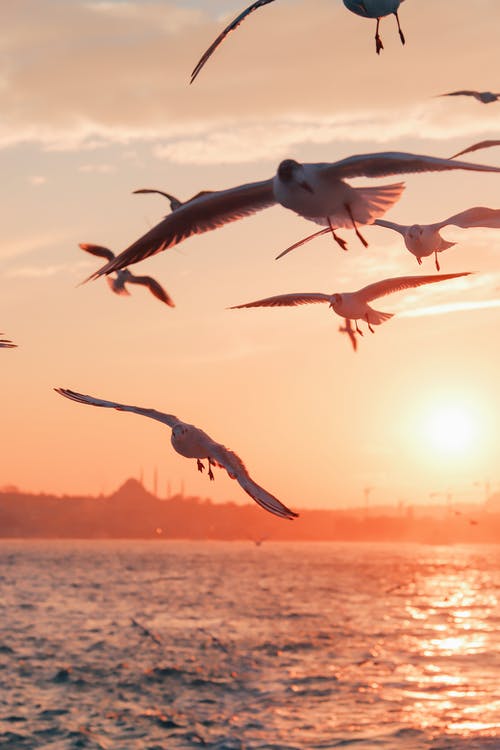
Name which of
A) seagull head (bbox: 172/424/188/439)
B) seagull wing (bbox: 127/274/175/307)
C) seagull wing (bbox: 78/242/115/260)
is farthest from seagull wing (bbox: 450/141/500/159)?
seagull wing (bbox: 78/242/115/260)

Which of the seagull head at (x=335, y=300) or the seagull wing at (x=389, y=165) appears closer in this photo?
the seagull wing at (x=389, y=165)

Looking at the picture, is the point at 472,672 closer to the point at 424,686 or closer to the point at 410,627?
the point at 424,686

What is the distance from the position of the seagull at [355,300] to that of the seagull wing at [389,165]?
2.84 meters

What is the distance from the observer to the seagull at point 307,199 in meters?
5.55

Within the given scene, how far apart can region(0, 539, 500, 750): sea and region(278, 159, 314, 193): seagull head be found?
38613mm

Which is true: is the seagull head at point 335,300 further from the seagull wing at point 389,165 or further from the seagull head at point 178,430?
the seagull wing at point 389,165

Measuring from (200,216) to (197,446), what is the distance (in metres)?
1.44

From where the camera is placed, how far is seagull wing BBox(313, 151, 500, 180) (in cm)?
531

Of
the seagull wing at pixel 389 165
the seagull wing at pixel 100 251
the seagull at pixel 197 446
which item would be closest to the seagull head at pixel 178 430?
the seagull at pixel 197 446

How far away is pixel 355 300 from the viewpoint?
893 cm

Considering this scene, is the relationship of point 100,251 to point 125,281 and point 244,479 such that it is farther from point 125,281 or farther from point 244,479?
point 244,479

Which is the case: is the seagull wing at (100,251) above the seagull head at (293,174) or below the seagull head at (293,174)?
above

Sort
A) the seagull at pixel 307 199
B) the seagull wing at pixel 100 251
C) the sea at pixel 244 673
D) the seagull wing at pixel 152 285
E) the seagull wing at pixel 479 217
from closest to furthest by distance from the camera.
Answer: the seagull at pixel 307 199
the seagull wing at pixel 479 217
the seagull wing at pixel 152 285
the seagull wing at pixel 100 251
the sea at pixel 244 673

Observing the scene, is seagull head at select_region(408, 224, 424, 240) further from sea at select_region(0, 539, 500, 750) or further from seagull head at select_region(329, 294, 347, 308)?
sea at select_region(0, 539, 500, 750)
